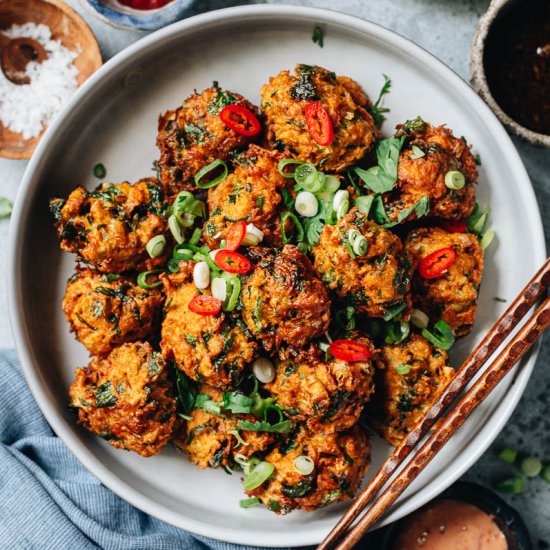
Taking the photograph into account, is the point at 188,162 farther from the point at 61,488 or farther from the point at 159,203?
the point at 61,488

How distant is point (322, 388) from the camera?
3.48 meters

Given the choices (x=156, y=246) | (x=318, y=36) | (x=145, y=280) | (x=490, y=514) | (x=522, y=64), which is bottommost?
(x=490, y=514)

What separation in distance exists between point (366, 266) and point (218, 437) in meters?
1.34

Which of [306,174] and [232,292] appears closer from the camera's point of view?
[232,292]

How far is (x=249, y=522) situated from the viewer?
416 cm

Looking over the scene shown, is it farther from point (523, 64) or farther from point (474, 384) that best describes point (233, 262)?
point (523, 64)

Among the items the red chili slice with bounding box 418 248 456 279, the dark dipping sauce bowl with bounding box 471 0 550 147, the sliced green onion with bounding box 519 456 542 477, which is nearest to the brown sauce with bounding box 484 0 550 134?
the dark dipping sauce bowl with bounding box 471 0 550 147

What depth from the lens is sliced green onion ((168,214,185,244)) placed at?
3.84 metres

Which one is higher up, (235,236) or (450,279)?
(450,279)

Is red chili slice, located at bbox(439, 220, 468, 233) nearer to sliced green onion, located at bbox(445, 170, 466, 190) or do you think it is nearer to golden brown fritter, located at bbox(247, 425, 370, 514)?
sliced green onion, located at bbox(445, 170, 466, 190)

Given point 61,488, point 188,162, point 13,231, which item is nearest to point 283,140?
point 188,162

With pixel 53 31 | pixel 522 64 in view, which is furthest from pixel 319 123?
pixel 53 31

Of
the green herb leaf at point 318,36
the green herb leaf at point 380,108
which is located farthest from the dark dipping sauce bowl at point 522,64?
the green herb leaf at point 318,36

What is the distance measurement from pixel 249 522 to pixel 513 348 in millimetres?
1951
